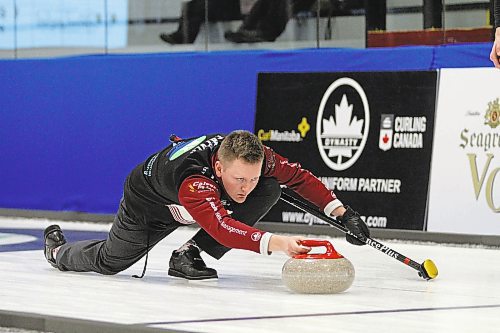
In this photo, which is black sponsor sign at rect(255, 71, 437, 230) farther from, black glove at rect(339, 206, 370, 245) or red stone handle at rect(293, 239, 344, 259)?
red stone handle at rect(293, 239, 344, 259)

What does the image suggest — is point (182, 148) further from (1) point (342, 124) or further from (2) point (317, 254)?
(1) point (342, 124)

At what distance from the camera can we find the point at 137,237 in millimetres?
5488

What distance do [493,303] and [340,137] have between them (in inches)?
126

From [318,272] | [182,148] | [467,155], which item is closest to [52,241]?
[182,148]

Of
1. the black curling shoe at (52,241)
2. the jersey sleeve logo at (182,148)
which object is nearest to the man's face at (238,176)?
the jersey sleeve logo at (182,148)

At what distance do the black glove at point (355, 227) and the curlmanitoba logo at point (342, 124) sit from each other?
2.38m

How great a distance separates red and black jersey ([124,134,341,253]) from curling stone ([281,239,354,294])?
0.22 meters

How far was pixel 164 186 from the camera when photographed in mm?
5188

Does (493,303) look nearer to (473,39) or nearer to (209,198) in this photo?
(209,198)

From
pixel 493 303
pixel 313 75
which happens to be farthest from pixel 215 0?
pixel 493 303

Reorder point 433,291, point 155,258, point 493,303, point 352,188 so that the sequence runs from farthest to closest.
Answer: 1. point 352,188
2. point 155,258
3. point 433,291
4. point 493,303

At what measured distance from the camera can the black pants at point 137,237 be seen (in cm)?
542

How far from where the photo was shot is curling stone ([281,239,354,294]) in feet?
16.1

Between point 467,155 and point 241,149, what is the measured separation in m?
2.87
